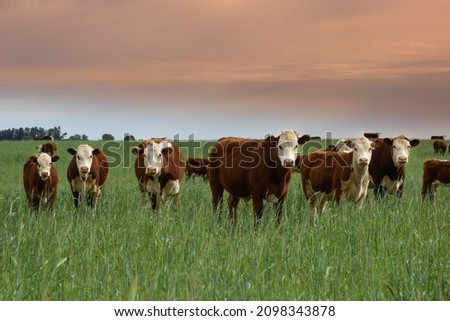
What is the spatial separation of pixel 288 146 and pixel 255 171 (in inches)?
28.6

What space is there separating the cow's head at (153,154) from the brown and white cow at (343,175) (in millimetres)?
3009

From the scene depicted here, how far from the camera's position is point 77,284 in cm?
628

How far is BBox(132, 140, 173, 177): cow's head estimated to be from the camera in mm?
13003

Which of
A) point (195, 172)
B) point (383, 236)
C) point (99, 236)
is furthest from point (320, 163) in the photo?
point (195, 172)

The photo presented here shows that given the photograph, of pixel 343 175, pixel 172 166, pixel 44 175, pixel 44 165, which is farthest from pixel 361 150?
pixel 44 165

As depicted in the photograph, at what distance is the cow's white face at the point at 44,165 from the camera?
41.7ft

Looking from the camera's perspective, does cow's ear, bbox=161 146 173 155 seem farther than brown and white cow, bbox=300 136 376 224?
Yes

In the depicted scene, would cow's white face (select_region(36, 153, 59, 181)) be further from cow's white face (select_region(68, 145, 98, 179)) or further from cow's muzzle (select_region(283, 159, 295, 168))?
cow's muzzle (select_region(283, 159, 295, 168))

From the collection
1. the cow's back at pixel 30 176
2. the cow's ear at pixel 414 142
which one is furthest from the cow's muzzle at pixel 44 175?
the cow's ear at pixel 414 142

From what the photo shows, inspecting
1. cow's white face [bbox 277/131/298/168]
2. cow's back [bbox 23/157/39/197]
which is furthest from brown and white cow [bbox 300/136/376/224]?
cow's back [bbox 23/157/39/197]

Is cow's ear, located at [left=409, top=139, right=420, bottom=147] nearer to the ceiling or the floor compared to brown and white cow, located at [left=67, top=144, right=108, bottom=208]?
nearer to the ceiling

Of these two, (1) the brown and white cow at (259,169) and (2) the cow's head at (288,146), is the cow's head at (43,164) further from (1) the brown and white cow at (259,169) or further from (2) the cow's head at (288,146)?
(2) the cow's head at (288,146)

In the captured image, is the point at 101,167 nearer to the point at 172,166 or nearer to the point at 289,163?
the point at 172,166

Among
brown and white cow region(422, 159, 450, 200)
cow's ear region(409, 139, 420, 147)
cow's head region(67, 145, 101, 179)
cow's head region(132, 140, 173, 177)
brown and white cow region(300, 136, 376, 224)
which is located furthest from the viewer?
brown and white cow region(422, 159, 450, 200)
